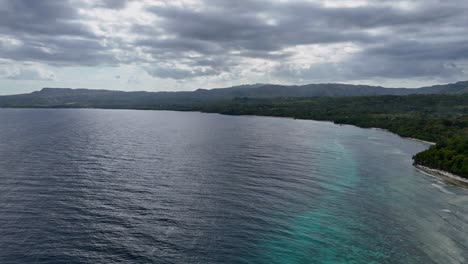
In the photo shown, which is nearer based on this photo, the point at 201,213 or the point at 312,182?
the point at 201,213

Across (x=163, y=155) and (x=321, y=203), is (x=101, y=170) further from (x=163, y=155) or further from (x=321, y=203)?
(x=321, y=203)

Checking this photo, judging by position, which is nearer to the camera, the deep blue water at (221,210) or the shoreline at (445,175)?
the deep blue water at (221,210)

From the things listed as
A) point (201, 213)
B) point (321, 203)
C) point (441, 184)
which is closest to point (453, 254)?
point (321, 203)

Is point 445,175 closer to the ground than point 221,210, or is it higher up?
higher up

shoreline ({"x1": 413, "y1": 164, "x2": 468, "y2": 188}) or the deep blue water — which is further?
Result: shoreline ({"x1": 413, "y1": 164, "x2": 468, "y2": 188})
